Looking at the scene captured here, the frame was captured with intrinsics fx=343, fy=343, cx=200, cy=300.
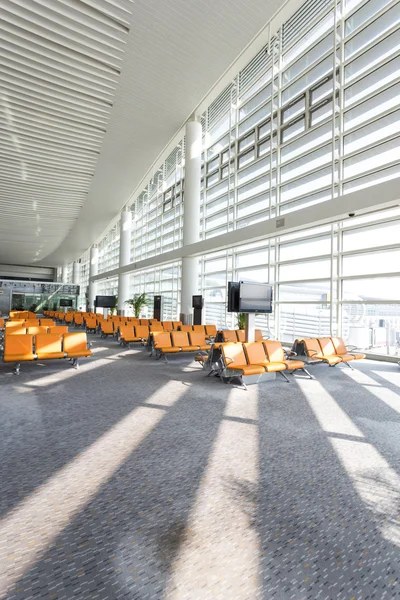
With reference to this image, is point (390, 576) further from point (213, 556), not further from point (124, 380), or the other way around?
point (124, 380)

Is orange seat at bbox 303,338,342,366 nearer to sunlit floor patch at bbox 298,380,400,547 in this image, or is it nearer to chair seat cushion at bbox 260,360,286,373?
chair seat cushion at bbox 260,360,286,373

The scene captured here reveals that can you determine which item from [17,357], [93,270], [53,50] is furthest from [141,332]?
[93,270]

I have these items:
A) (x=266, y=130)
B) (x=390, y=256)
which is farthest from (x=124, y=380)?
(x=266, y=130)

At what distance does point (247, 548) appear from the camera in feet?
6.47

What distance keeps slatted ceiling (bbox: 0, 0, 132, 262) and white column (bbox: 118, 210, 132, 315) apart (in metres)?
6.46

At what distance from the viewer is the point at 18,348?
7.04 meters

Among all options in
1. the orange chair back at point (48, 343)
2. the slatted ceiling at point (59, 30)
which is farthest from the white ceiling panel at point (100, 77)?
the orange chair back at point (48, 343)

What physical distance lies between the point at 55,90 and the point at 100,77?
4.89 feet

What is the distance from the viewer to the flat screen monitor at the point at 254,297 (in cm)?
741

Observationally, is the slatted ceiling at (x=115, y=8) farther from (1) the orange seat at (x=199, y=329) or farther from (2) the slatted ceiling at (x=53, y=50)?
(1) the orange seat at (x=199, y=329)

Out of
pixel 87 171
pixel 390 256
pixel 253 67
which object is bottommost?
pixel 390 256

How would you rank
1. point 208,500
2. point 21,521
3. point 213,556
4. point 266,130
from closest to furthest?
1. point 213,556
2. point 21,521
3. point 208,500
4. point 266,130

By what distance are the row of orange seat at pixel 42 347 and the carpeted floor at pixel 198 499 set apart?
2.18 meters

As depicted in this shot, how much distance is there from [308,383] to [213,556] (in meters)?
4.99
